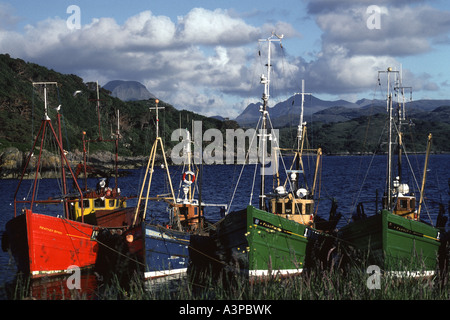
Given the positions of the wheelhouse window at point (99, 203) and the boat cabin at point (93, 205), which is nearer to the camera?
the boat cabin at point (93, 205)

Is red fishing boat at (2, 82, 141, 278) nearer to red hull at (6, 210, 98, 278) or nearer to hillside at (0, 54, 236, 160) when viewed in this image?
red hull at (6, 210, 98, 278)

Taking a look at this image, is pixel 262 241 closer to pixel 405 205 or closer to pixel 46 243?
pixel 46 243

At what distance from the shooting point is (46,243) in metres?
25.4

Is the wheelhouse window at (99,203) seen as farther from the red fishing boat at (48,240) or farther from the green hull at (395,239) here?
the green hull at (395,239)

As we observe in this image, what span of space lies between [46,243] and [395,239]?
647 inches

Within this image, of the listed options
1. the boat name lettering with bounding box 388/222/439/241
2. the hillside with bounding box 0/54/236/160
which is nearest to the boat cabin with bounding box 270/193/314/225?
the boat name lettering with bounding box 388/222/439/241

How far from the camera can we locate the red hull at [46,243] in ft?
81.7

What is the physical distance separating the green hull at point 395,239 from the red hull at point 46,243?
14065mm

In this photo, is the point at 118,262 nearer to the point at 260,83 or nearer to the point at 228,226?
the point at 228,226

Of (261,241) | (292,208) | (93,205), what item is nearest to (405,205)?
(292,208)

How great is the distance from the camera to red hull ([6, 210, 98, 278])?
2491cm

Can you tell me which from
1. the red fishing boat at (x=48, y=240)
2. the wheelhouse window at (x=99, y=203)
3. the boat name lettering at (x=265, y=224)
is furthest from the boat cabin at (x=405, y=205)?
the wheelhouse window at (x=99, y=203)
